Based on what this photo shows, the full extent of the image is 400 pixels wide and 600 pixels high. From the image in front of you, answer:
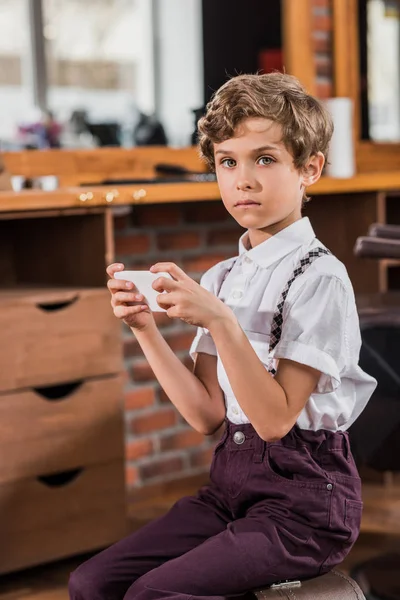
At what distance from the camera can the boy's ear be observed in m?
1.48

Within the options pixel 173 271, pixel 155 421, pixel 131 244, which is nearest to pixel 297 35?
pixel 131 244

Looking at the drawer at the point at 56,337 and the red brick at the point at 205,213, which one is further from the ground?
the red brick at the point at 205,213

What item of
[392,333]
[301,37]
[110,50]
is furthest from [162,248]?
[392,333]

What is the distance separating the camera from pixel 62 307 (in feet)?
8.05

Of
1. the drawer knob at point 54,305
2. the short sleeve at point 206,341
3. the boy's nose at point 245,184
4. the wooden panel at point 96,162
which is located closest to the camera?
the boy's nose at point 245,184

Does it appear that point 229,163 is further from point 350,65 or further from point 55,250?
point 350,65

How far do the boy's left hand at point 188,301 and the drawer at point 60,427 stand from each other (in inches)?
41.5

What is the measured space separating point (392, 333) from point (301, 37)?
1.60 metres

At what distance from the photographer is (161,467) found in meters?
3.16

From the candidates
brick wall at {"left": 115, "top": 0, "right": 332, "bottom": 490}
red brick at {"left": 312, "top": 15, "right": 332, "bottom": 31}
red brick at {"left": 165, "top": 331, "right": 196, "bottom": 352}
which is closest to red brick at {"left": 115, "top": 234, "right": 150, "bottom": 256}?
brick wall at {"left": 115, "top": 0, "right": 332, "bottom": 490}

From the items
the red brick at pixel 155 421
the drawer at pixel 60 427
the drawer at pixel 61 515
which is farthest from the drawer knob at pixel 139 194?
the red brick at pixel 155 421

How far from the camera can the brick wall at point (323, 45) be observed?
138 inches

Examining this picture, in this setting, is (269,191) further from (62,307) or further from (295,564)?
(62,307)

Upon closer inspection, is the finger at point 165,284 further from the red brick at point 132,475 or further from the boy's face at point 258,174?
the red brick at point 132,475
